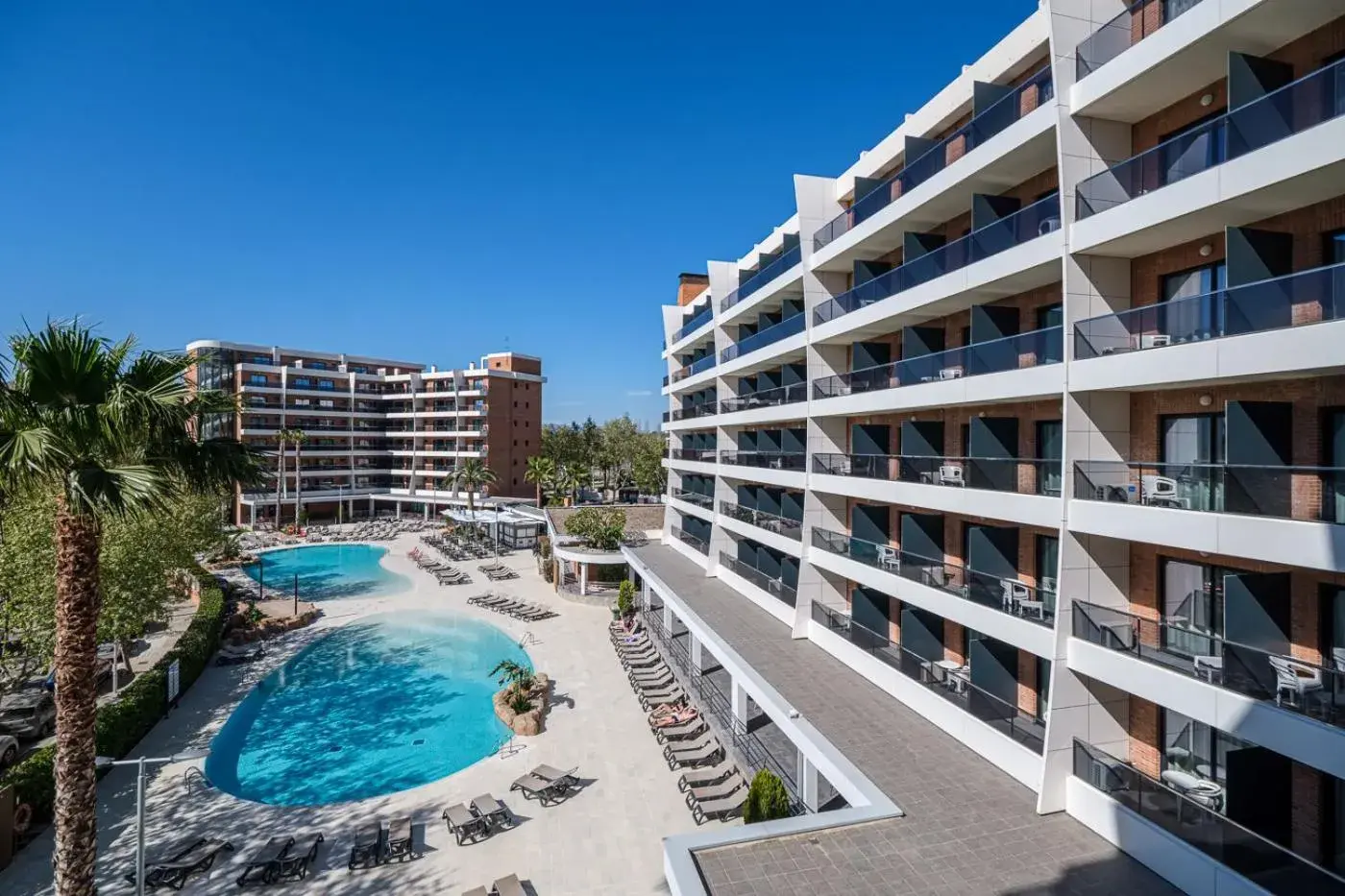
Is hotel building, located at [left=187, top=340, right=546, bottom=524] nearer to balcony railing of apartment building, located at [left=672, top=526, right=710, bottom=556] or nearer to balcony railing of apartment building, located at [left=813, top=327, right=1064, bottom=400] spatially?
balcony railing of apartment building, located at [left=672, top=526, right=710, bottom=556]

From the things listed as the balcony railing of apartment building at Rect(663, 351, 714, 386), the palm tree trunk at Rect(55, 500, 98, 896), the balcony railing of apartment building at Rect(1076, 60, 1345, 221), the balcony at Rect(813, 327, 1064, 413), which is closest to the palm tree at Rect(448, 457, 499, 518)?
the balcony railing of apartment building at Rect(663, 351, 714, 386)

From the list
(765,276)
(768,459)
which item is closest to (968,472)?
(768,459)

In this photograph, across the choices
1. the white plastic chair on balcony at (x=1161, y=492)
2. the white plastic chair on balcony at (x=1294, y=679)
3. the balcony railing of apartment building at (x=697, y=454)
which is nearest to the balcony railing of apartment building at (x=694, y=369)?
the balcony railing of apartment building at (x=697, y=454)

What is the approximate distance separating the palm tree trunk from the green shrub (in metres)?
11.0

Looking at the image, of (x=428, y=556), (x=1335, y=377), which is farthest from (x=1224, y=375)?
(x=428, y=556)

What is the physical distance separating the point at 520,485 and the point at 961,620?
61641mm

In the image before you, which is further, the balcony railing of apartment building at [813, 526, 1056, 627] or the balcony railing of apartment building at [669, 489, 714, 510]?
the balcony railing of apartment building at [669, 489, 714, 510]

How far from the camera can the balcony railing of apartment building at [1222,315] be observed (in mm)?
7664

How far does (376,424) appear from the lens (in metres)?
72.6

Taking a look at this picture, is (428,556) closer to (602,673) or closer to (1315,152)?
(602,673)

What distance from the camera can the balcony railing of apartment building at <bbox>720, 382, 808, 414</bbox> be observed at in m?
21.4

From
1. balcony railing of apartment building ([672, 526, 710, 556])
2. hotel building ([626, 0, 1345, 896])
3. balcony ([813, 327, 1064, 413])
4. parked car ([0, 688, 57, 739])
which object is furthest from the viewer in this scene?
balcony railing of apartment building ([672, 526, 710, 556])

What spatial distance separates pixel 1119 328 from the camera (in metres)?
10.4

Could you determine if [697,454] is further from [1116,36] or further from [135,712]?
[1116,36]
